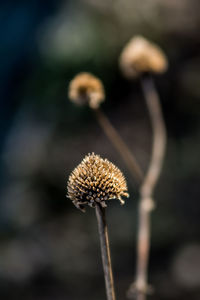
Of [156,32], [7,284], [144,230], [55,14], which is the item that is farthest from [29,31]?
[144,230]

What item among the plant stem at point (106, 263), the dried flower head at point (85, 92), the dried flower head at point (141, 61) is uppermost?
the dried flower head at point (141, 61)

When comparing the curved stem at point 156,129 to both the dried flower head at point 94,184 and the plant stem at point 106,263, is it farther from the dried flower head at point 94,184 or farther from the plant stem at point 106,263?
the plant stem at point 106,263

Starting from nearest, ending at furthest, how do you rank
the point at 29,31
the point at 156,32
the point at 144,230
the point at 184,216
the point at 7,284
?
the point at 144,230 < the point at 184,216 < the point at 7,284 < the point at 156,32 < the point at 29,31

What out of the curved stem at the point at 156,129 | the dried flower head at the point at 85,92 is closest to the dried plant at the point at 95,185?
the dried flower head at the point at 85,92

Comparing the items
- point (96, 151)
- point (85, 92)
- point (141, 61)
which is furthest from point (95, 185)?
point (96, 151)

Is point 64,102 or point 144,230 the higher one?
point 64,102

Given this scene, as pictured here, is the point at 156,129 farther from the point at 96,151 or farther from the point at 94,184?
the point at 94,184

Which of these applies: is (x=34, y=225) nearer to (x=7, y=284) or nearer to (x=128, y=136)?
(x=7, y=284)
